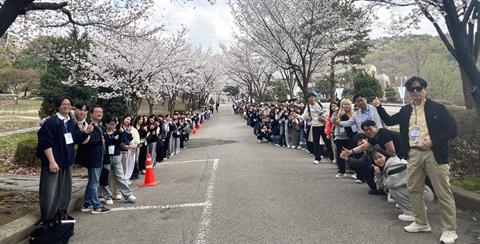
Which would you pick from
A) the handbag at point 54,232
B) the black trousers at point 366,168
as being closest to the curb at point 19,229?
the handbag at point 54,232

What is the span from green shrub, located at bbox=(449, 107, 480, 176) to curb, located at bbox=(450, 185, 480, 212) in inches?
46.6

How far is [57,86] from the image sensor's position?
20.8m

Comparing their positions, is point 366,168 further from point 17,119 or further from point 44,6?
point 17,119

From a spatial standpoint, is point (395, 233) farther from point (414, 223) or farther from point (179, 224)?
point (179, 224)

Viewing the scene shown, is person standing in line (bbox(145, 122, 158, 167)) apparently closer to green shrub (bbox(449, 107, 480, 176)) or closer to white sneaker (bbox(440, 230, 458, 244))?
green shrub (bbox(449, 107, 480, 176))

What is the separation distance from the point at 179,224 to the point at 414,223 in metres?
2.89

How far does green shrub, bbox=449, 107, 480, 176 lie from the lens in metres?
6.49

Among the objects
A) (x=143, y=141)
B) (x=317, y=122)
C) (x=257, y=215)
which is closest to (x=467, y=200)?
(x=257, y=215)

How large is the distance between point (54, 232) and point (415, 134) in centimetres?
423

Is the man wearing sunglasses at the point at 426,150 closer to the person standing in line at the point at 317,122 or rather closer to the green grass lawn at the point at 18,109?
the person standing in line at the point at 317,122

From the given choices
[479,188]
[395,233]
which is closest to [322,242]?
[395,233]

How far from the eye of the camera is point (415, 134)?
14.2ft

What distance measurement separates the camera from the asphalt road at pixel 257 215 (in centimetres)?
432

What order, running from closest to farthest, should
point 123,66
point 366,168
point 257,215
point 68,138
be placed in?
point 68,138, point 257,215, point 366,168, point 123,66
